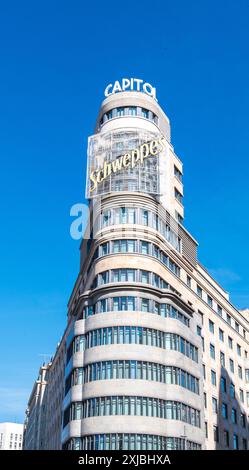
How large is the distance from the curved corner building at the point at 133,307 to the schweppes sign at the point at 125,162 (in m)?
0.13

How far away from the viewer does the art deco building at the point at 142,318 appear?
5578cm

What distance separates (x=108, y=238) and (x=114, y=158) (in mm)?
11013

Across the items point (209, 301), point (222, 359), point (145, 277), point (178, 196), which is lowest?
point (222, 359)

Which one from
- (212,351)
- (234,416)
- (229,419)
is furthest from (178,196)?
(234,416)

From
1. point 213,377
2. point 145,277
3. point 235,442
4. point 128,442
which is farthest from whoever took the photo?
point 235,442

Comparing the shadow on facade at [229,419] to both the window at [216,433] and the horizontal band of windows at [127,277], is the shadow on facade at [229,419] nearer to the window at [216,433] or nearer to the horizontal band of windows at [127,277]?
the window at [216,433]

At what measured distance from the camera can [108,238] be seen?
6325cm

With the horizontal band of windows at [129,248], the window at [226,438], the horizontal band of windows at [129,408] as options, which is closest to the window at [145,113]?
the horizontal band of windows at [129,248]

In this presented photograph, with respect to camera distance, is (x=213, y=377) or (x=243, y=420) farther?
(x=243, y=420)

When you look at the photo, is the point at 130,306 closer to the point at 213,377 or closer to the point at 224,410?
the point at 213,377

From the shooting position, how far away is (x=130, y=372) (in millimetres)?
56000

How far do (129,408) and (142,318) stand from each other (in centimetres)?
911

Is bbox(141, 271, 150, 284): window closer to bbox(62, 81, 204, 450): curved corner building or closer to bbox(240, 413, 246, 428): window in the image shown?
bbox(62, 81, 204, 450): curved corner building
